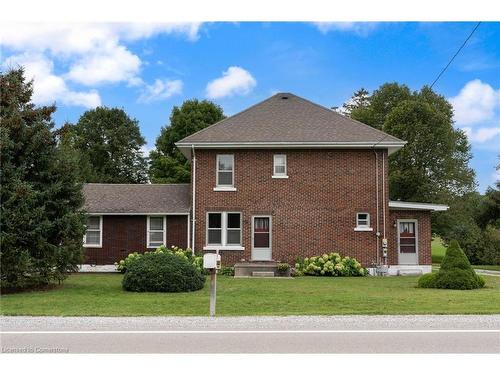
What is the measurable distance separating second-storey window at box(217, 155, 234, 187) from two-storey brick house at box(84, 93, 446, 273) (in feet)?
0.14

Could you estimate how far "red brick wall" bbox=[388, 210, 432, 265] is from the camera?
24203mm

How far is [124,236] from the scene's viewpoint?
2470 centimetres

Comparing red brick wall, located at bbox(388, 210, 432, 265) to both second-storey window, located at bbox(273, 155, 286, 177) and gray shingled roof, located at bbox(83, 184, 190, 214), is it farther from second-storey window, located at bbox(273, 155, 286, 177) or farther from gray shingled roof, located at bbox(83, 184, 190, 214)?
gray shingled roof, located at bbox(83, 184, 190, 214)

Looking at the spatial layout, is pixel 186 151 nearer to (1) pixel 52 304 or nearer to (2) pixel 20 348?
(1) pixel 52 304

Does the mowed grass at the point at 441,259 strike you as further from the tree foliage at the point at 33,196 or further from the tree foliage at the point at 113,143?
the tree foliage at the point at 113,143

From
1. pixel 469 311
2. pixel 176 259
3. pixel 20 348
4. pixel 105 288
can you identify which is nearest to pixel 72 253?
pixel 105 288

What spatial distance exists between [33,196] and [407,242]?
1586cm

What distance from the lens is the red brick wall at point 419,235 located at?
953 inches

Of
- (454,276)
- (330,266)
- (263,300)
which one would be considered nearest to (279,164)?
(330,266)

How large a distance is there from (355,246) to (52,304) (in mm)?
14094

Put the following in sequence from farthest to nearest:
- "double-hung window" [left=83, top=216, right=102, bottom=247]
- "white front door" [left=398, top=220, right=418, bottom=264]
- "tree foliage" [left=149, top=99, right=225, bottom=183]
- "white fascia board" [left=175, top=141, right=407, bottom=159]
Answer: "tree foliage" [left=149, top=99, right=225, bottom=183] → "double-hung window" [left=83, top=216, right=102, bottom=247] → "white front door" [left=398, top=220, right=418, bottom=264] → "white fascia board" [left=175, top=141, right=407, bottom=159]

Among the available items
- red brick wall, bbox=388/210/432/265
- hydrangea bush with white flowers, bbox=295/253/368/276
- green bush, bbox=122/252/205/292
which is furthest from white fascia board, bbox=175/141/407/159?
green bush, bbox=122/252/205/292

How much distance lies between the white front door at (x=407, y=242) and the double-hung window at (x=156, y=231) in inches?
405

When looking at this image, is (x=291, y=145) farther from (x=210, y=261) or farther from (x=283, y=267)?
(x=210, y=261)
